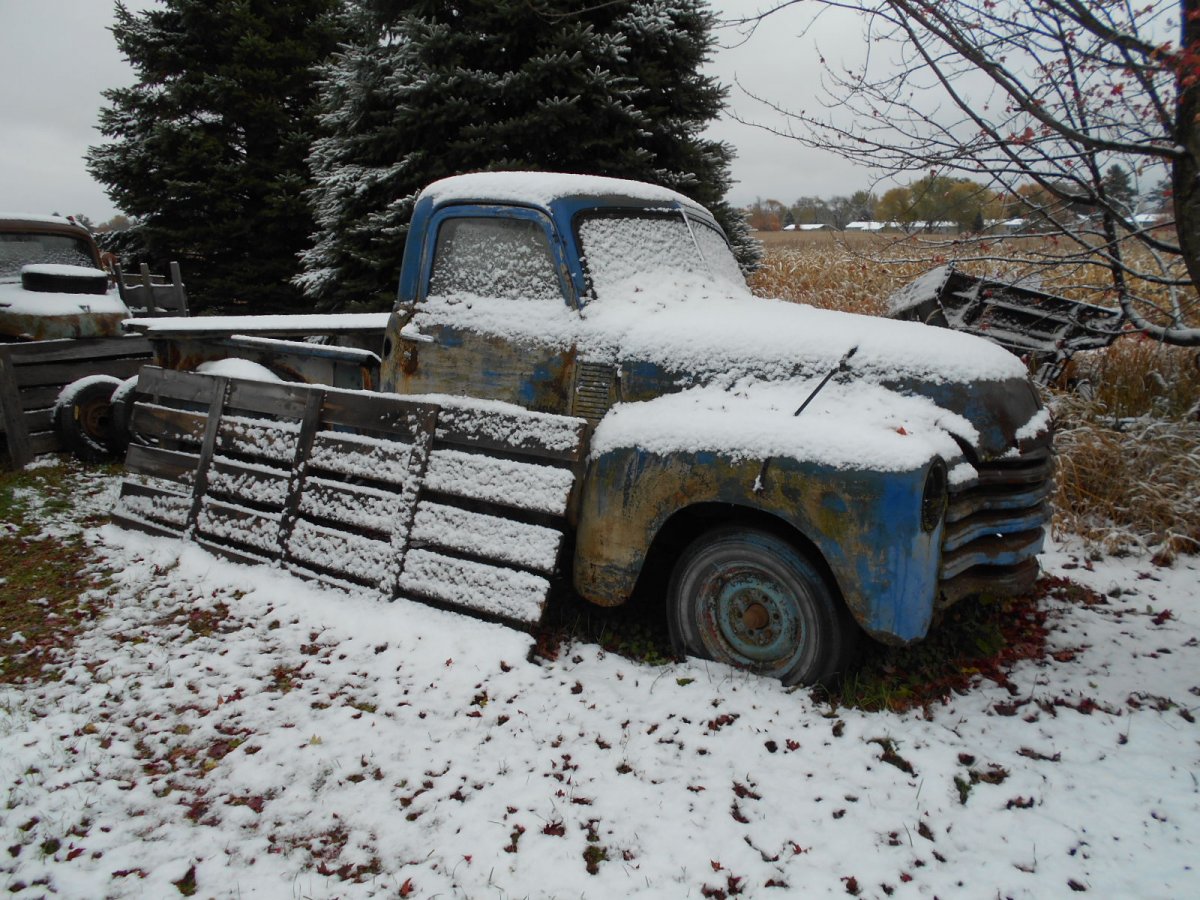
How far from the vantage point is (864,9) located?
3.25m

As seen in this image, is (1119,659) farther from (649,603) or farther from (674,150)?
(674,150)

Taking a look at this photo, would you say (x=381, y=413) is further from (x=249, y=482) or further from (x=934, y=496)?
(x=934, y=496)

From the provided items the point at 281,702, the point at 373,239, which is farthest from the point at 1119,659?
the point at 373,239

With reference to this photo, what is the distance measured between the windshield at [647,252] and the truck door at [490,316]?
0.20m

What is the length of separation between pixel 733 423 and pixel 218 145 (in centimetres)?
Result: 1256

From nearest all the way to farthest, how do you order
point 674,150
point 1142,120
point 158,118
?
1. point 1142,120
2. point 674,150
3. point 158,118

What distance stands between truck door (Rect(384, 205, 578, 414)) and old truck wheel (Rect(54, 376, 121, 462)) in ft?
13.5

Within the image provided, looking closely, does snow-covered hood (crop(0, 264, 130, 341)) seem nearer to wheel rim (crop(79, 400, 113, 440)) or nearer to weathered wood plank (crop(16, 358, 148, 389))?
weathered wood plank (crop(16, 358, 148, 389))

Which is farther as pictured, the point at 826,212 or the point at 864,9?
the point at 826,212

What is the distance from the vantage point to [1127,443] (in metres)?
5.30

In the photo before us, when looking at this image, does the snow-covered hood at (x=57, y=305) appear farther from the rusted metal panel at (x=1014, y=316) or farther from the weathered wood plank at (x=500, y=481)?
the rusted metal panel at (x=1014, y=316)

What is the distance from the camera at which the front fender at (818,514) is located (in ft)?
9.54

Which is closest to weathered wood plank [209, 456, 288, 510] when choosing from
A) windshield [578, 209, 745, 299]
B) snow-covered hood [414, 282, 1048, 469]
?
snow-covered hood [414, 282, 1048, 469]

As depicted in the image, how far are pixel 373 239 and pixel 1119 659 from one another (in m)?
7.25
